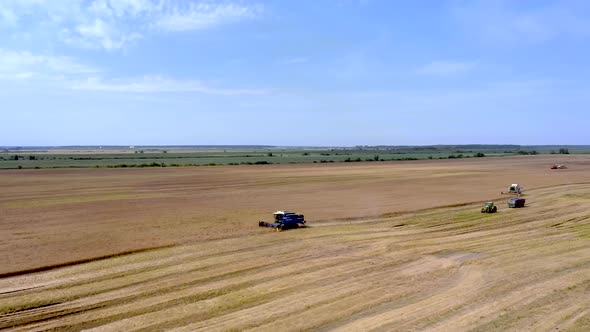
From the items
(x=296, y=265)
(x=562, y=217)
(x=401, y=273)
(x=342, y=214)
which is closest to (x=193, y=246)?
(x=296, y=265)

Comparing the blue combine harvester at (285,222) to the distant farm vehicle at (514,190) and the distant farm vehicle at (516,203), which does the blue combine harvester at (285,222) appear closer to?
the distant farm vehicle at (516,203)

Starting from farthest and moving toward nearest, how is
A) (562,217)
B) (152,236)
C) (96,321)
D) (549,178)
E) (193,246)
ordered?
(549,178)
(562,217)
(152,236)
(193,246)
(96,321)

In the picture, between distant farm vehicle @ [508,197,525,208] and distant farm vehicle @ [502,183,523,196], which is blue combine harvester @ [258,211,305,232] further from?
distant farm vehicle @ [502,183,523,196]

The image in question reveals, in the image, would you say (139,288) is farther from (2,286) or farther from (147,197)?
(147,197)

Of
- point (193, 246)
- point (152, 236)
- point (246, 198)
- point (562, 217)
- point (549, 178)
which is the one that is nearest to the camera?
point (193, 246)

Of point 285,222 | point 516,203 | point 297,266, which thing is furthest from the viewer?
point 516,203

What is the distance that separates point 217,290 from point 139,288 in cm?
306

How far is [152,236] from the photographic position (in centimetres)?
2942

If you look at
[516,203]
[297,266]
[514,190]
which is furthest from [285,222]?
[514,190]

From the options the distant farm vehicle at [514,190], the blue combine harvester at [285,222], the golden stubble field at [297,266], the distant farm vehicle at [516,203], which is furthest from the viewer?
the distant farm vehicle at [514,190]

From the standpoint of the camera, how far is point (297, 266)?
22578 millimetres

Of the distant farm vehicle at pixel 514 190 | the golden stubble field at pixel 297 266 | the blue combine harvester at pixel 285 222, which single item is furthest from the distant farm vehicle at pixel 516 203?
the blue combine harvester at pixel 285 222

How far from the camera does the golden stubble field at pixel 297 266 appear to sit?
53.8ft

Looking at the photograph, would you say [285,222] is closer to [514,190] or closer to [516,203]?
[516,203]
